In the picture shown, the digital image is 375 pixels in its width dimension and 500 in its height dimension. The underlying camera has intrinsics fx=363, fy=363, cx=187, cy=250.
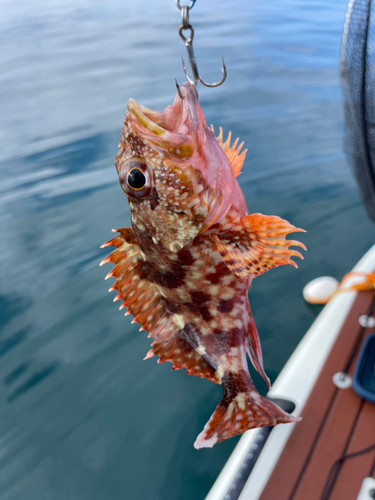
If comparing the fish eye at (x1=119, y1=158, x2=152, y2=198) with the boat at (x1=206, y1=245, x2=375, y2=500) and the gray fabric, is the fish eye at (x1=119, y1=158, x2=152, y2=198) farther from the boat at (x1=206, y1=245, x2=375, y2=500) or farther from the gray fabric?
the boat at (x1=206, y1=245, x2=375, y2=500)

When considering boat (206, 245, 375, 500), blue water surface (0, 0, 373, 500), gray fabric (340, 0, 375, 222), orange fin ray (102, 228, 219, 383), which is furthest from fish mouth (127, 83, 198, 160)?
blue water surface (0, 0, 373, 500)

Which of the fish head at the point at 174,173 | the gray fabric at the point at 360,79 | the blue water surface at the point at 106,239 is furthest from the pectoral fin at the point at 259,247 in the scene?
the blue water surface at the point at 106,239

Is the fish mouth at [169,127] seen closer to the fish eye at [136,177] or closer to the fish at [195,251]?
the fish at [195,251]

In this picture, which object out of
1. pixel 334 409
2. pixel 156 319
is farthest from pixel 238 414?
pixel 334 409

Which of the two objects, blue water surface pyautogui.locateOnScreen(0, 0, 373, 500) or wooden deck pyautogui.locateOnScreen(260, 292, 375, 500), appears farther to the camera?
blue water surface pyautogui.locateOnScreen(0, 0, 373, 500)

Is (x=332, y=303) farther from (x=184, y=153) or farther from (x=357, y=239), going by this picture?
(x=184, y=153)

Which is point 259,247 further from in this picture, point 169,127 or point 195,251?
point 169,127

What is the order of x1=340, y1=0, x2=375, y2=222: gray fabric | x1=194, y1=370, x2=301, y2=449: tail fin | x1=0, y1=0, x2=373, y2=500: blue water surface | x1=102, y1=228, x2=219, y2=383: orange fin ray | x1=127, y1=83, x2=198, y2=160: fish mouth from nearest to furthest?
x1=127, y1=83, x2=198, y2=160: fish mouth < x1=194, y1=370, x2=301, y2=449: tail fin < x1=102, y1=228, x2=219, y2=383: orange fin ray < x1=340, y1=0, x2=375, y2=222: gray fabric < x1=0, y1=0, x2=373, y2=500: blue water surface

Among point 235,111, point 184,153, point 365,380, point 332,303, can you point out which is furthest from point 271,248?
point 235,111
